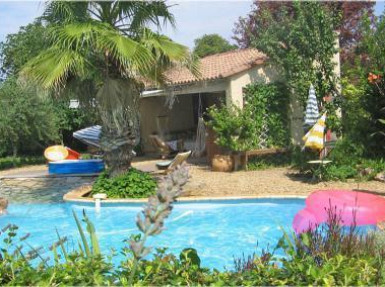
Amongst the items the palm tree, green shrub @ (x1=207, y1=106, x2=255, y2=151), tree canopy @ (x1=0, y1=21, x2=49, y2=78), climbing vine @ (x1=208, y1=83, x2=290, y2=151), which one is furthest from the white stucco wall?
tree canopy @ (x1=0, y1=21, x2=49, y2=78)

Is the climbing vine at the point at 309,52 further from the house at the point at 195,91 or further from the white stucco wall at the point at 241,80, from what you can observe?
the house at the point at 195,91

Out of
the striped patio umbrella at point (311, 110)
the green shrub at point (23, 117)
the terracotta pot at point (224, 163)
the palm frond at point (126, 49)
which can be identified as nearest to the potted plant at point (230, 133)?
the terracotta pot at point (224, 163)

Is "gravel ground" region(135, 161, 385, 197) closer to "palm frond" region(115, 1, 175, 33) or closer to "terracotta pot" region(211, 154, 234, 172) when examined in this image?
"terracotta pot" region(211, 154, 234, 172)

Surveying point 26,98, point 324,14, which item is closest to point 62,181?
point 26,98

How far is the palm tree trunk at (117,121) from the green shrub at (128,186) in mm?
303

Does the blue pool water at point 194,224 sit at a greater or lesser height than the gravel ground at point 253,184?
lesser

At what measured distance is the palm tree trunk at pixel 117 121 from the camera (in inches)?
519

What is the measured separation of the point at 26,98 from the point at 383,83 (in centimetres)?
1531

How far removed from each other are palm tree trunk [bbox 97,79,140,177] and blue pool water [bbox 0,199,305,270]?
1.44 metres

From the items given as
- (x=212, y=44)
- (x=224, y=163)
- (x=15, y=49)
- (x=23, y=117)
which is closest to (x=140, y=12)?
(x=224, y=163)

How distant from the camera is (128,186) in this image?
1319cm

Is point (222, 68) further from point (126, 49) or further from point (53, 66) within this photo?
point (53, 66)

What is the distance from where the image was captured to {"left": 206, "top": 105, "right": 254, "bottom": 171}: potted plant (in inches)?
666

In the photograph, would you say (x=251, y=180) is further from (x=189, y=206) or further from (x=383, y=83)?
(x=383, y=83)
